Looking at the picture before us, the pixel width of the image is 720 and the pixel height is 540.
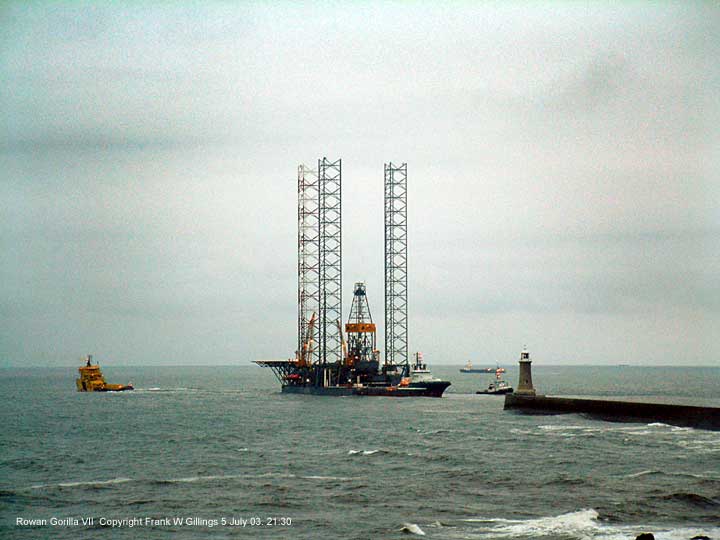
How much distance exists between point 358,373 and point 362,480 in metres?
81.6

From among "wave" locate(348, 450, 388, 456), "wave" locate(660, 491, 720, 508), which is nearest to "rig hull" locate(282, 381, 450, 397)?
"wave" locate(348, 450, 388, 456)

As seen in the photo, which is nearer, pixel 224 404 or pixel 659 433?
pixel 659 433

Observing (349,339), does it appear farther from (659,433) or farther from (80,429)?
(659,433)

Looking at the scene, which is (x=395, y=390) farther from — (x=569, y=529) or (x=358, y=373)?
(x=569, y=529)

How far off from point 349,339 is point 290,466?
259 feet

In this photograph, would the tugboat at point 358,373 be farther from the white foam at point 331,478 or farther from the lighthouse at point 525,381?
the white foam at point 331,478

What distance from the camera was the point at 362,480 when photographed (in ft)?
135

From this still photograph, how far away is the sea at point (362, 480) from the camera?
31.6 metres

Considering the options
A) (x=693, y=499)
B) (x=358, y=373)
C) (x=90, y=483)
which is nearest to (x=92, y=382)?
(x=358, y=373)

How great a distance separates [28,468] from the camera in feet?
152

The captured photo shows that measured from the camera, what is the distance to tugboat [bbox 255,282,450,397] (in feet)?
382

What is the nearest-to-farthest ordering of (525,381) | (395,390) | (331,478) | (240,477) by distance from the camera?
(331,478)
(240,477)
(525,381)
(395,390)

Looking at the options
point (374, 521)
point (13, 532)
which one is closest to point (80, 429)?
point (13, 532)

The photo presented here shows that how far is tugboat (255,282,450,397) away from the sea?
43.7 metres
